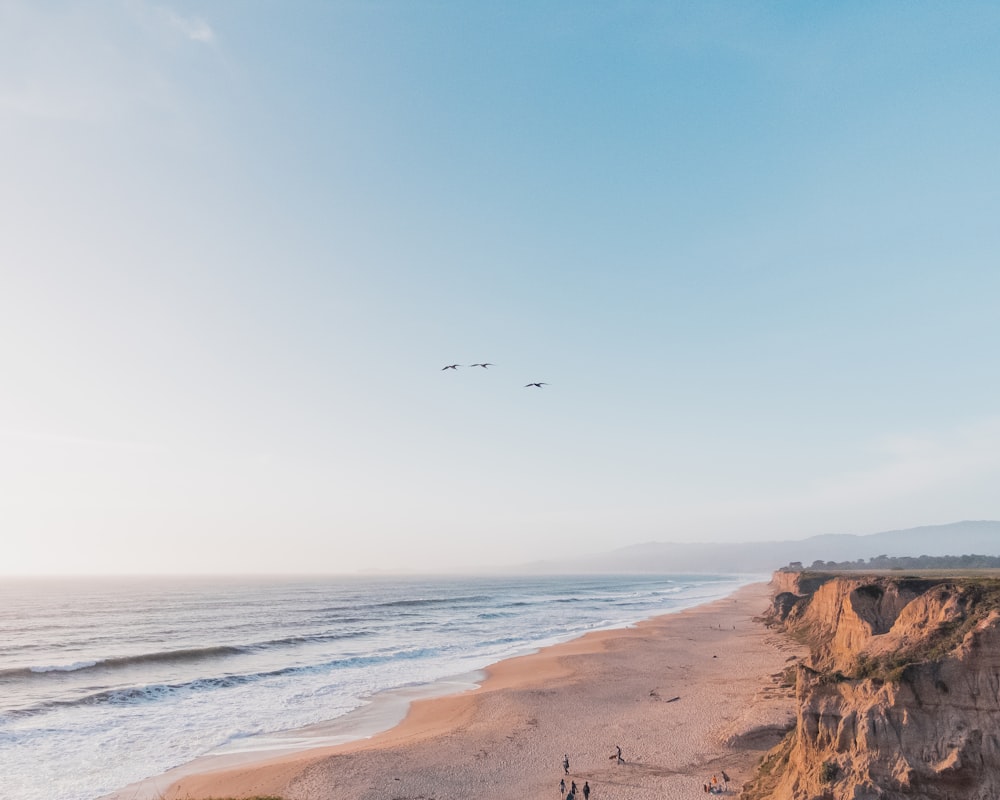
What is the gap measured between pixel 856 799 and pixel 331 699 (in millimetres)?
30610

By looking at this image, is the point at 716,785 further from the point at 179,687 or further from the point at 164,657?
the point at 164,657

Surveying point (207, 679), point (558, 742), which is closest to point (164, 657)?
point (207, 679)

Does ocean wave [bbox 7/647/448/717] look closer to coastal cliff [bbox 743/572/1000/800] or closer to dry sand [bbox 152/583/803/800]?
dry sand [bbox 152/583/803/800]

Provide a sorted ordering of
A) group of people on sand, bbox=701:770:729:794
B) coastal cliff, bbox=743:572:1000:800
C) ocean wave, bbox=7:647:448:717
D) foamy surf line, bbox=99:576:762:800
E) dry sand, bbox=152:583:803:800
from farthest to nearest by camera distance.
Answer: ocean wave, bbox=7:647:448:717, foamy surf line, bbox=99:576:762:800, dry sand, bbox=152:583:803:800, group of people on sand, bbox=701:770:729:794, coastal cliff, bbox=743:572:1000:800

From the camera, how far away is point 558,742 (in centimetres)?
2611

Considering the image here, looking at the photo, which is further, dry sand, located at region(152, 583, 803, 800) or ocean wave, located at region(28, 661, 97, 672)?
ocean wave, located at region(28, 661, 97, 672)

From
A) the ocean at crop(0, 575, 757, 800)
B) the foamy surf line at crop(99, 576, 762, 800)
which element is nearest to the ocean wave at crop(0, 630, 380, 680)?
the ocean at crop(0, 575, 757, 800)

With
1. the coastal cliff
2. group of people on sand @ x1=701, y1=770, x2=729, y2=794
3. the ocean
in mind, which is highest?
the coastal cliff

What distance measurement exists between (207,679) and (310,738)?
17.4m

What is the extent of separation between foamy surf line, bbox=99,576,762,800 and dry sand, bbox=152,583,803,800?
0.83m

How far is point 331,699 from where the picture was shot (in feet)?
118

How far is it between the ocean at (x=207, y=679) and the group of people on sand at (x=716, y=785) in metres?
17.0

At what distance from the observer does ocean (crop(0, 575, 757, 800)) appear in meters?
26.4

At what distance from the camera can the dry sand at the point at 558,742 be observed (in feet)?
69.3
